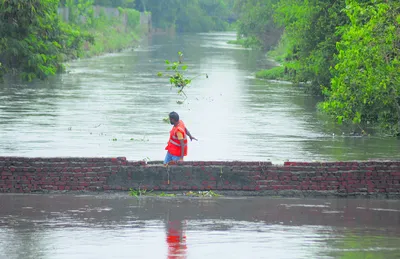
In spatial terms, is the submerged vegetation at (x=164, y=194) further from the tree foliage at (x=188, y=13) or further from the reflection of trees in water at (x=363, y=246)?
the tree foliage at (x=188, y=13)

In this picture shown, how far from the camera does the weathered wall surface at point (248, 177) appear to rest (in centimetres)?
1580

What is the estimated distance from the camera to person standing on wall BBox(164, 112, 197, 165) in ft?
54.4

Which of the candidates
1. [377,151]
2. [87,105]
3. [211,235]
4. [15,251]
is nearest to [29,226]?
[15,251]

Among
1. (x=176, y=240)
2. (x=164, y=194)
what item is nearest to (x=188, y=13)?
(x=164, y=194)

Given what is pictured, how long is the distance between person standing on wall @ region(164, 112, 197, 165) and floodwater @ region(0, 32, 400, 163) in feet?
12.1

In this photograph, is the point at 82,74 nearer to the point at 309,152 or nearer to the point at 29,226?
the point at 309,152

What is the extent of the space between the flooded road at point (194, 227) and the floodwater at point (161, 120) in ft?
18.1

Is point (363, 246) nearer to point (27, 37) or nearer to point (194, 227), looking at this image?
point (194, 227)

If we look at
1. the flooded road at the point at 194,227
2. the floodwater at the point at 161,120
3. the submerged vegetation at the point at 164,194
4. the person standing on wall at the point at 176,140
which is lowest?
the floodwater at the point at 161,120

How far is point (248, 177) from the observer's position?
15859 millimetres

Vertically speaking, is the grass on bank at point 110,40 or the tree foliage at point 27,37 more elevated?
the tree foliage at point 27,37

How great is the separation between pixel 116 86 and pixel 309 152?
21942 mm

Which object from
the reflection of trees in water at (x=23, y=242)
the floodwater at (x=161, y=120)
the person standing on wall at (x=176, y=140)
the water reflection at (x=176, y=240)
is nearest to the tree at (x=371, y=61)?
the floodwater at (x=161, y=120)

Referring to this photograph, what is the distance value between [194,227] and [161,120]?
16143 millimetres
